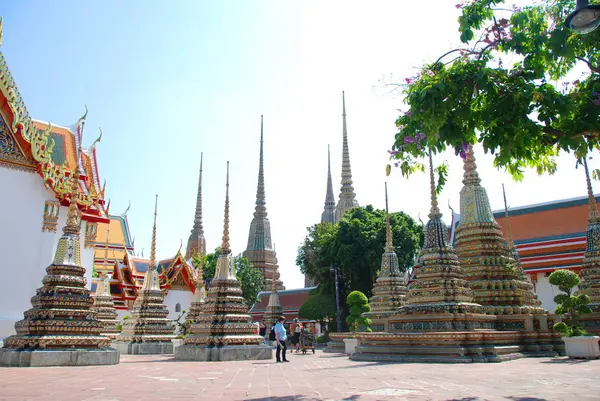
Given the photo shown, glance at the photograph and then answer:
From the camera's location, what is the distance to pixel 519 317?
14.1 m

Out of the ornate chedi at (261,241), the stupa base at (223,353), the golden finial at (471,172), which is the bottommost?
the stupa base at (223,353)

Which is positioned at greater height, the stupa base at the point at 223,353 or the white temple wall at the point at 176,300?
the white temple wall at the point at 176,300

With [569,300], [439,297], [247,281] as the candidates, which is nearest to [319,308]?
[247,281]

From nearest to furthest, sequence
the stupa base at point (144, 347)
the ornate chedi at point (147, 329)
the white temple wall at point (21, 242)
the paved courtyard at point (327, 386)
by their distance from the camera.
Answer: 1. the paved courtyard at point (327, 386)
2. the white temple wall at point (21, 242)
3. the stupa base at point (144, 347)
4. the ornate chedi at point (147, 329)

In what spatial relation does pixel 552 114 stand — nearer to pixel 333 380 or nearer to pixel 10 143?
pixel 333 380

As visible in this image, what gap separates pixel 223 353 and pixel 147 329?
679cm

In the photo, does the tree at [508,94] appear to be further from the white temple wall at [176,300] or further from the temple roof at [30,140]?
the white temple wall at [176,300]

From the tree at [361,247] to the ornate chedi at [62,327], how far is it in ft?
68.7

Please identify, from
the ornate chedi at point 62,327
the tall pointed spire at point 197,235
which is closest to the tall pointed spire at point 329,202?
the tall pointed spire at point 197,235

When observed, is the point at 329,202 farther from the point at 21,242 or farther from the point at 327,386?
the point at 327,386

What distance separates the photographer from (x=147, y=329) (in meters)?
19.8

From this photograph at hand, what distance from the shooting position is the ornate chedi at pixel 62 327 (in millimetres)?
11625

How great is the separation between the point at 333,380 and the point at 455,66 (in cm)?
478

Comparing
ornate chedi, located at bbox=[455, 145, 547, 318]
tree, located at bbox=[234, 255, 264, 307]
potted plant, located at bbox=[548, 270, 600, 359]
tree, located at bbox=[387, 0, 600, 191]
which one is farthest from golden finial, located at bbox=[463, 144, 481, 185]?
tree, located at bbox=[234, 255, 264, 307]
